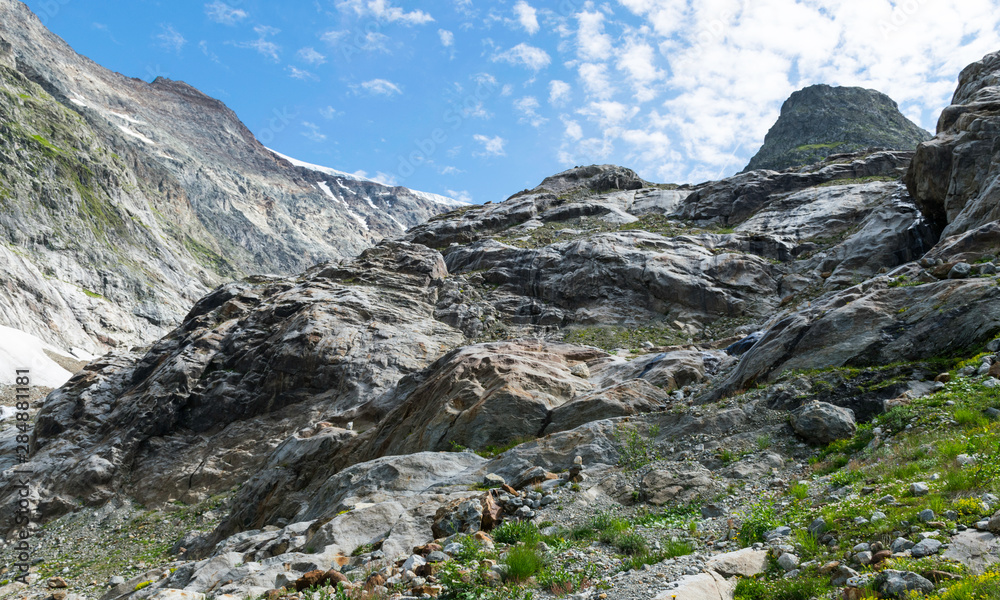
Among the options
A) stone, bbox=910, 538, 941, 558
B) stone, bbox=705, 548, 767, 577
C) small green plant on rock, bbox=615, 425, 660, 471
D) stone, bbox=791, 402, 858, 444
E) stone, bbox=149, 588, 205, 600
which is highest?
stone, bbox=791, 402, 858, 444

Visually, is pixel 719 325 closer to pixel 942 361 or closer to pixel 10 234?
pixel 942 361

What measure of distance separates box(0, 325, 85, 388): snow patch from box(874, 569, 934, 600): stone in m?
102

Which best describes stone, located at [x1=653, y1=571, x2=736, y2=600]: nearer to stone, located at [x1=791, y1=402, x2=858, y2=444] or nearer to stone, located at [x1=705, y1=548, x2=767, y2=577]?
stone, located at [x1=705, y1=548, x2=767, y2=577]

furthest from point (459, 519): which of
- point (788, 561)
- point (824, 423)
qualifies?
point (824, 423)

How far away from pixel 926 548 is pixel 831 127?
127905 mm

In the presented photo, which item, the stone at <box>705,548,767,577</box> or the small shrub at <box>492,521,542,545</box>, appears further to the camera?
the small shrub at <box>492,521,542,545</box>

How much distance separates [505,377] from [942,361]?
13.3 m

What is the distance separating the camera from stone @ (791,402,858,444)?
11.3 m

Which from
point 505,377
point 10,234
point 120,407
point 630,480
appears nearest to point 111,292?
point 10,234

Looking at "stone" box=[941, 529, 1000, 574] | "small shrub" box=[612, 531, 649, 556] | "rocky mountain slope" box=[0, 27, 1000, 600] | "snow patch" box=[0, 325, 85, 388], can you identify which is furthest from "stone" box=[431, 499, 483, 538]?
"snow patch" box=[0, 325, 85, 388]

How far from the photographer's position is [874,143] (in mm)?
99000

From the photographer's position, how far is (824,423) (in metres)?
11.5

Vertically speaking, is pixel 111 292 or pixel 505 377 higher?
pixel 111 292

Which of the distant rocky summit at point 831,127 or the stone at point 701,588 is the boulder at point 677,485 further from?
the distant rocky summit at point 831,127
